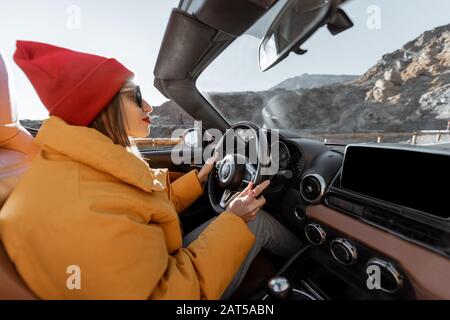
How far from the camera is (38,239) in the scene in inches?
32.5

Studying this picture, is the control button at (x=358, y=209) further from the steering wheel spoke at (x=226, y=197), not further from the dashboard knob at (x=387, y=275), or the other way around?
the steering wheel spoke at (x=226, y=197)

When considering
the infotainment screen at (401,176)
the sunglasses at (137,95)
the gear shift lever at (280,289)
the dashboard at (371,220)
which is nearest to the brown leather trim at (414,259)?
the dashboard at (371,220)

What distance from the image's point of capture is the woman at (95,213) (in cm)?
80

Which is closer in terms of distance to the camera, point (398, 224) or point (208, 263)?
point (208, 263)

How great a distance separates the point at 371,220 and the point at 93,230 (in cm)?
125

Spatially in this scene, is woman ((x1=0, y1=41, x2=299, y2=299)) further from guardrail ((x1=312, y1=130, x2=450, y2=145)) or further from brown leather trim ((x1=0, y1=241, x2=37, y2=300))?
guardrail ((x1=312, y1=130, x2=450, y2=145))

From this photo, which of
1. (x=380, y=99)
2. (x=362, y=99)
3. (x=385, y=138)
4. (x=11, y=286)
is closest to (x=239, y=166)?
(x=11, y=286)

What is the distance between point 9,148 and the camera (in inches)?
59.8

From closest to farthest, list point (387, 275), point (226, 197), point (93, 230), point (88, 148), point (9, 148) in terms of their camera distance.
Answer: point (93, 230) → point (88, 148) → point (387, 275) → point (9, 148) → point (226, 197)

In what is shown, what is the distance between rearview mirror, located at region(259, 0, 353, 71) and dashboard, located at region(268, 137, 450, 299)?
65cm

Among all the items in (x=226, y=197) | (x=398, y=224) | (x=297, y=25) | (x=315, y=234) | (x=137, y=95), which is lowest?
(x=315, y=234)

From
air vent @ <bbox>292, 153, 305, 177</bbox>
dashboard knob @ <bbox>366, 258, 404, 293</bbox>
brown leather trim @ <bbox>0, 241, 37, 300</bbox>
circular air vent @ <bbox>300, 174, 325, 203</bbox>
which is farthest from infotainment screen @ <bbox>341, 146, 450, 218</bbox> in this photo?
brown leather trim @ <bbox>0, 241, 37, 300</bbox>

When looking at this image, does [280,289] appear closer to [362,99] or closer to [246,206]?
[246,206]
